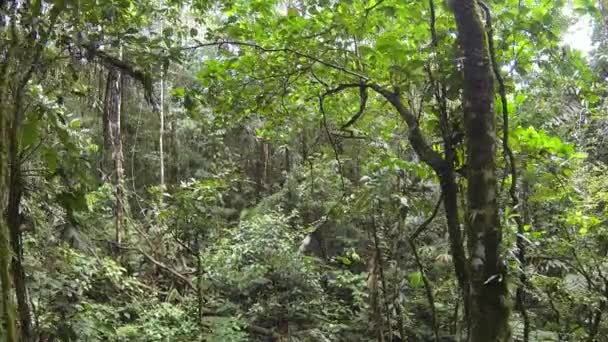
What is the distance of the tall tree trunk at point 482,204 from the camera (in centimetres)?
179

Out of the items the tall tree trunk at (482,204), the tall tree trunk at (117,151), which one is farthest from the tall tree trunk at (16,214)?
the tall tree trunk at (117,151)

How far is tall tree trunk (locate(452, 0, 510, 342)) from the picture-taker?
1790mm

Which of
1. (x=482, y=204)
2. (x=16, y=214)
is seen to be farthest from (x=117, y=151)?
(x=482, y=204)

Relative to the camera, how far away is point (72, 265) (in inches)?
157

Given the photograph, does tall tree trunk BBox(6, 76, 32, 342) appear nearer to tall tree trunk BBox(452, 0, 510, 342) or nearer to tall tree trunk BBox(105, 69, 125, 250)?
tall tree trunk BBox(452, 0, 510, 342)

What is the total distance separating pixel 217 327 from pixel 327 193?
2539mm

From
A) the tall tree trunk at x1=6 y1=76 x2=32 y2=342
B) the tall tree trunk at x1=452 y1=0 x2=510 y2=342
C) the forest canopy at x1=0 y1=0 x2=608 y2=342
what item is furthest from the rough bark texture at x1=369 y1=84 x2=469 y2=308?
the tall tree trunk at x1=6 y1=76 x2=32 y2=342

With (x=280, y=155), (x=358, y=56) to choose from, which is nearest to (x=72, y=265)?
(x=358, y=56)

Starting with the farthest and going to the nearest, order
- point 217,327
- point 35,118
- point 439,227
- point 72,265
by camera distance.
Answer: point 439,227 → point 217,327 → point 72,265 → point 35,118

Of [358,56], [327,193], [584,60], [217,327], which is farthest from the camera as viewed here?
[327,193]

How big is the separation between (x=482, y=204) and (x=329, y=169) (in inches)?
173

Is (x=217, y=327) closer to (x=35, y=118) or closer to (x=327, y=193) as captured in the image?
(x=327, y=193)

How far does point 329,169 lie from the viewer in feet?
20.4

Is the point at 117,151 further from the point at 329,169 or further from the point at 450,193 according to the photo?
the point at 450,193
